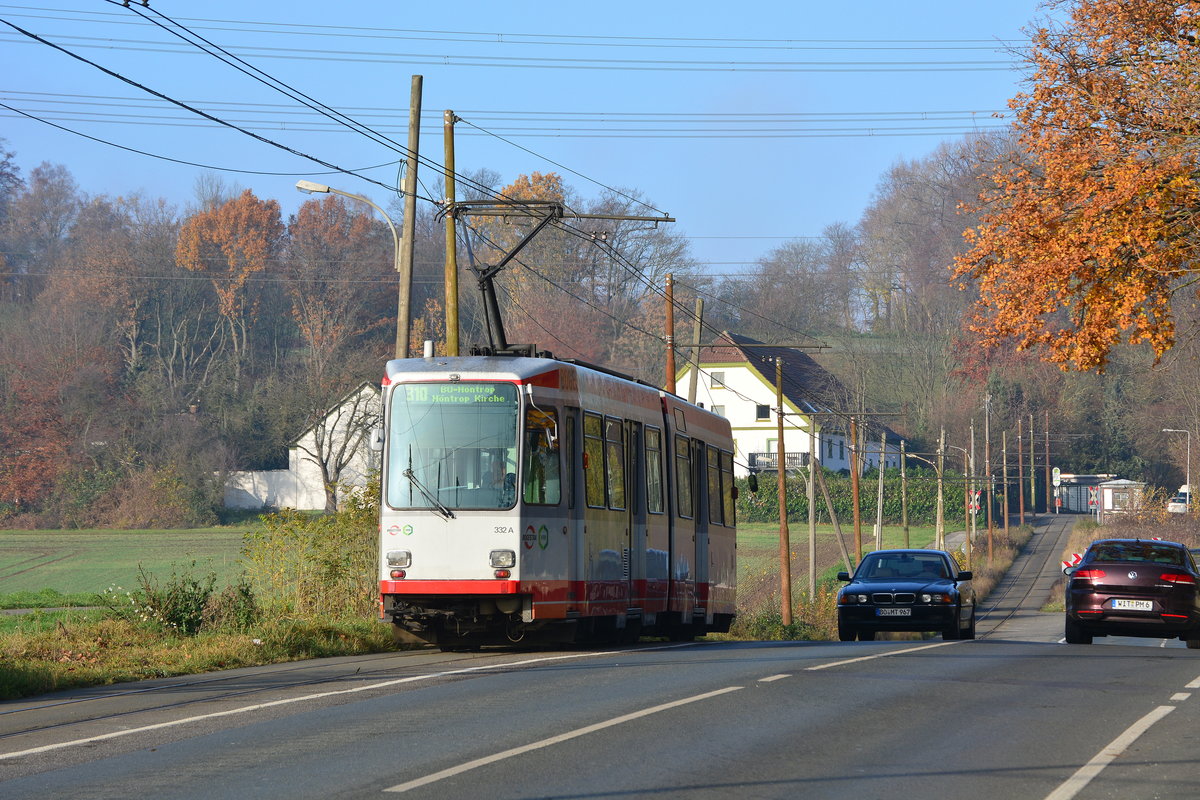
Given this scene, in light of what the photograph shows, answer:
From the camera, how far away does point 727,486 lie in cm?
2583

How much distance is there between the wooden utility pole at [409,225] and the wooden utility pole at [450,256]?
62 centimetres

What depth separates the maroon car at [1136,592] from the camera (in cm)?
2086

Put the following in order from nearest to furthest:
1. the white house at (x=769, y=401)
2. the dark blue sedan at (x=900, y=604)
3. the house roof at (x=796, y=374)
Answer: the dark blue sedan at (x=900, y=604) < the house roof at (x=796, y=374) < the white house at (x=769, y=401)

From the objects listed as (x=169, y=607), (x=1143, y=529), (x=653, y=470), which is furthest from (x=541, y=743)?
(x=1143, y=529)

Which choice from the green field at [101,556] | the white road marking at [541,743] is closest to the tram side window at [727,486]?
the white road marking at [541,743]

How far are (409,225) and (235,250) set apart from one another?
64982 millimetres

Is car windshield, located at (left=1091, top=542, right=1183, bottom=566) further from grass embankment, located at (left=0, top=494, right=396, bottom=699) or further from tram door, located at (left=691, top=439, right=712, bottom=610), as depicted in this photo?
grass embankment, located at (left=0, top=494, right=396, bottom=699)

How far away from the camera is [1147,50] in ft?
75.0

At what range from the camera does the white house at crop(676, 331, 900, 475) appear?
8712 centimetres

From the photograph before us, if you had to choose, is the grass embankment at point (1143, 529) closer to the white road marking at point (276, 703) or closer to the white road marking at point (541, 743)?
the white road marking at point (276, 703)

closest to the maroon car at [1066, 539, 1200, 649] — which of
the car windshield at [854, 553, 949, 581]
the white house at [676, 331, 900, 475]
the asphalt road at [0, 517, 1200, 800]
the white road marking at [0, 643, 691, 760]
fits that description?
the car windshield at [854, 553, 949, 581]

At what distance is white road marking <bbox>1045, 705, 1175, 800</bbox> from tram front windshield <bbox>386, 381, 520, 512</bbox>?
25.2 ft

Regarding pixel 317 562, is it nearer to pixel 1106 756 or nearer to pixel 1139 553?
pixel 1139 553

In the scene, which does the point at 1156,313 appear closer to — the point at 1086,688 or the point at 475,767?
the point at 1086,688
